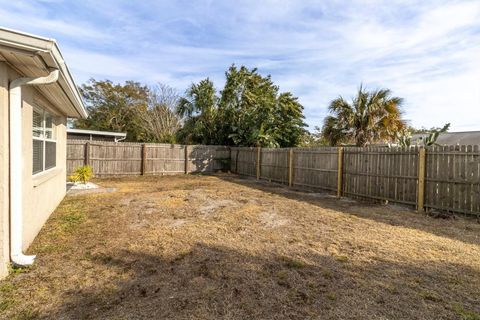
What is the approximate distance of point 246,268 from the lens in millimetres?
3381

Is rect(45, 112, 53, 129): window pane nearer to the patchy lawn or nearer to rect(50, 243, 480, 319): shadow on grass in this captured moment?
the patchy lawn

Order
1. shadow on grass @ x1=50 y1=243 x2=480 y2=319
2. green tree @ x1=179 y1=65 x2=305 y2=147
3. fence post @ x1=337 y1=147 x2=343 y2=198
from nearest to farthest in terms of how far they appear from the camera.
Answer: shadow on grass @ x1=50 y1=243 x2=480 y2=319 → fence post @ x1=337 y1=147 x2=343 y2=198 → green tree @ x1=179 y1=65 x2=305 y2=147

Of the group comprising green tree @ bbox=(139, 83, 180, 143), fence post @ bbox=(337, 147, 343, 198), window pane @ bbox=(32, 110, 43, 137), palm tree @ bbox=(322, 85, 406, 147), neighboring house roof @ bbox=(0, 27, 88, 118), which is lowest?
fence post @ bbox=(337, 147, 343, 198)

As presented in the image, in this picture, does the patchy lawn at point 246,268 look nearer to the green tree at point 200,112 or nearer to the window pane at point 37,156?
the window pane at point 37,156

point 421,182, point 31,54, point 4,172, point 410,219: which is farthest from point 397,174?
point 4,172

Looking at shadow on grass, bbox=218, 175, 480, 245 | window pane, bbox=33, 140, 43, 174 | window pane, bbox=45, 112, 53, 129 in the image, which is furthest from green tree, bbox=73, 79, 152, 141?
shadow on grass, bbox=218, 175, 480, 245

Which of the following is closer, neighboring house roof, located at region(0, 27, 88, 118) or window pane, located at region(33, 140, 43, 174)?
neighboring house roof, located at region(0, 27, 88, 118)

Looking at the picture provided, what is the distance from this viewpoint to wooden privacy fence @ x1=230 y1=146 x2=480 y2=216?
246 inches

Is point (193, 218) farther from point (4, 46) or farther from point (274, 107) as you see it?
point (274, 107)

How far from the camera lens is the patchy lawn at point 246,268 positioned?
2.49 meters

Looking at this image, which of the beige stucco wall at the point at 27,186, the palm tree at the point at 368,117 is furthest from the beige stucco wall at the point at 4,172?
the palm tree at the point at 368,117

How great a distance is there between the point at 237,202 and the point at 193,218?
7.02 ft

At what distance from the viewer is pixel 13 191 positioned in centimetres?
310

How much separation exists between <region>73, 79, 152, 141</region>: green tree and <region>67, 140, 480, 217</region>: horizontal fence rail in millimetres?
14567
